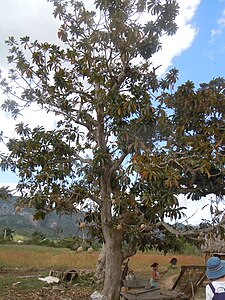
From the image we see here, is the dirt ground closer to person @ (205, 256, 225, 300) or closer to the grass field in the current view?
the grass field

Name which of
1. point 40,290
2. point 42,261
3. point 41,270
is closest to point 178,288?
point 40,290

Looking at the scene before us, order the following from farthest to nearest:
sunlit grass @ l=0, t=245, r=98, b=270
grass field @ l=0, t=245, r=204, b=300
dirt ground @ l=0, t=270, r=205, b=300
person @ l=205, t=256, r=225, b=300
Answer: sunlit grass @ l=0, t=245, r=98, b=270, grass field @ l=0, t=245, r=204, b=300, dirt ground @ l=0, t=270, r=205, b=300, person @ l=205, t=256, r=225, b=300

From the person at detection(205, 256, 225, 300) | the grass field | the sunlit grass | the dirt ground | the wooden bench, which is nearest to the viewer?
the person at detection(205, 256, 225, 300)

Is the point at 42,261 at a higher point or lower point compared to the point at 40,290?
higher

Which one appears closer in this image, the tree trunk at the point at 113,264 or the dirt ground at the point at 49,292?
the tree trunk at the point at 113,264

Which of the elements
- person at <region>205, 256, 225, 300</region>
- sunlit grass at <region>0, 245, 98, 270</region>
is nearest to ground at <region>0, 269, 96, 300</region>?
sunlit grass at <region>0, 245, 98, 270</region>

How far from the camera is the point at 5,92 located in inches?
340

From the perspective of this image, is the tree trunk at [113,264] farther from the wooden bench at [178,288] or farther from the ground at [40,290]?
the ground at [40,290]

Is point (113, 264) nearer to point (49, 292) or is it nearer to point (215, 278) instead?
point (49, 292)

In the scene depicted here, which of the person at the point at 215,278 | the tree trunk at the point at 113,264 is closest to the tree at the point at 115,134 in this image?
the tree trunk at the point at 113,264

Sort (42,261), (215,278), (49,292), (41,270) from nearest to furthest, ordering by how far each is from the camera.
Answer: (215,278) → (49,292) → (41,270) → (42,261)

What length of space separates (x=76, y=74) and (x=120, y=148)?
206 centimetres

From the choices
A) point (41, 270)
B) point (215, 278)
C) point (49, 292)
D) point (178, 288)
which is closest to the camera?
point (215, 278)

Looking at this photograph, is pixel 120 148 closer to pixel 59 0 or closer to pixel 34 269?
pixel 59 0
